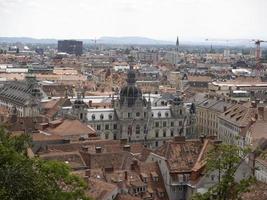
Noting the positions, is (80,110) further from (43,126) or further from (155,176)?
(155,176)

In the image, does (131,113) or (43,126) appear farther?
(131,113)

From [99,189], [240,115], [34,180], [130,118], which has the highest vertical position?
[34,180]

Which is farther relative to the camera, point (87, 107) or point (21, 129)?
point (87, 107)

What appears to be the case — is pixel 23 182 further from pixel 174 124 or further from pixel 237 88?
pixel 237 88

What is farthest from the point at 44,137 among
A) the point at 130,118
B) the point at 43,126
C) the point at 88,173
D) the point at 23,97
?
the point at 23,97

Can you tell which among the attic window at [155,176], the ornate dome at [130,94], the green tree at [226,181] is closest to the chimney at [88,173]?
the attic window at [155,176]

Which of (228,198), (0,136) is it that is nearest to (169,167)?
(0,136)

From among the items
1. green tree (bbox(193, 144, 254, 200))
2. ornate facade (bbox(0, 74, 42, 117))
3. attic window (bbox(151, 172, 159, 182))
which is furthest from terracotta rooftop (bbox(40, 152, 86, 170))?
ornate facade (bbox(0, 74, 42, 117))

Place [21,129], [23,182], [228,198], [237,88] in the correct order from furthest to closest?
[237,88] → [21,129] → [228,198] → [23,182]

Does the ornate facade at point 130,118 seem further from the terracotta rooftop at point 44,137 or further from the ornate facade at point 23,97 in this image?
the terracotta rooftop at point 44,137
